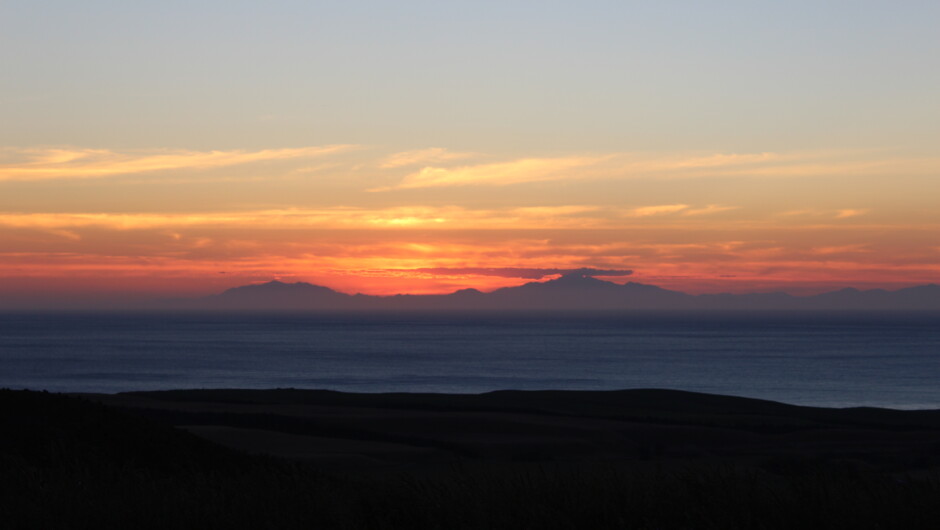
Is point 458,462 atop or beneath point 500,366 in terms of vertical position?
atop

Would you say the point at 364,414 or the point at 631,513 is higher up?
the point at 631,513

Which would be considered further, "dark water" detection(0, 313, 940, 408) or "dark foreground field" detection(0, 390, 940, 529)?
"dark water" detection(0, 313, 940, 408)

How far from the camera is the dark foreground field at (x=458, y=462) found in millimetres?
7734

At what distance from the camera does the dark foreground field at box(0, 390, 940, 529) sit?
7.73 m

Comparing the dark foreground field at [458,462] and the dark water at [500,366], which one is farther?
the dark water at [500,366]

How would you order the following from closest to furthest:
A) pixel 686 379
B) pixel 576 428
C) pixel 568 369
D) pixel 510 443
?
1. pixel 510 443
2. pixel 576 428
3. pixel 686 379
4. pixel 568 369

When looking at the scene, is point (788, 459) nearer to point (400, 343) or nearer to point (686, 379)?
point (686, 379)

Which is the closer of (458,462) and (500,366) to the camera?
(458,462)

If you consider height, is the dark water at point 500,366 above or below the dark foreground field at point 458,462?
below

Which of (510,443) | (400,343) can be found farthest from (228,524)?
(400,343)

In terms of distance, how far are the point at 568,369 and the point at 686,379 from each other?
1555 centimetres

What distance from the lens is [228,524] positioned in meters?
7.86

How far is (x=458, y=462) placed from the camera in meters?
9.70

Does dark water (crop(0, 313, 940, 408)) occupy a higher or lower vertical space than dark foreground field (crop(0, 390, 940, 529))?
lower
